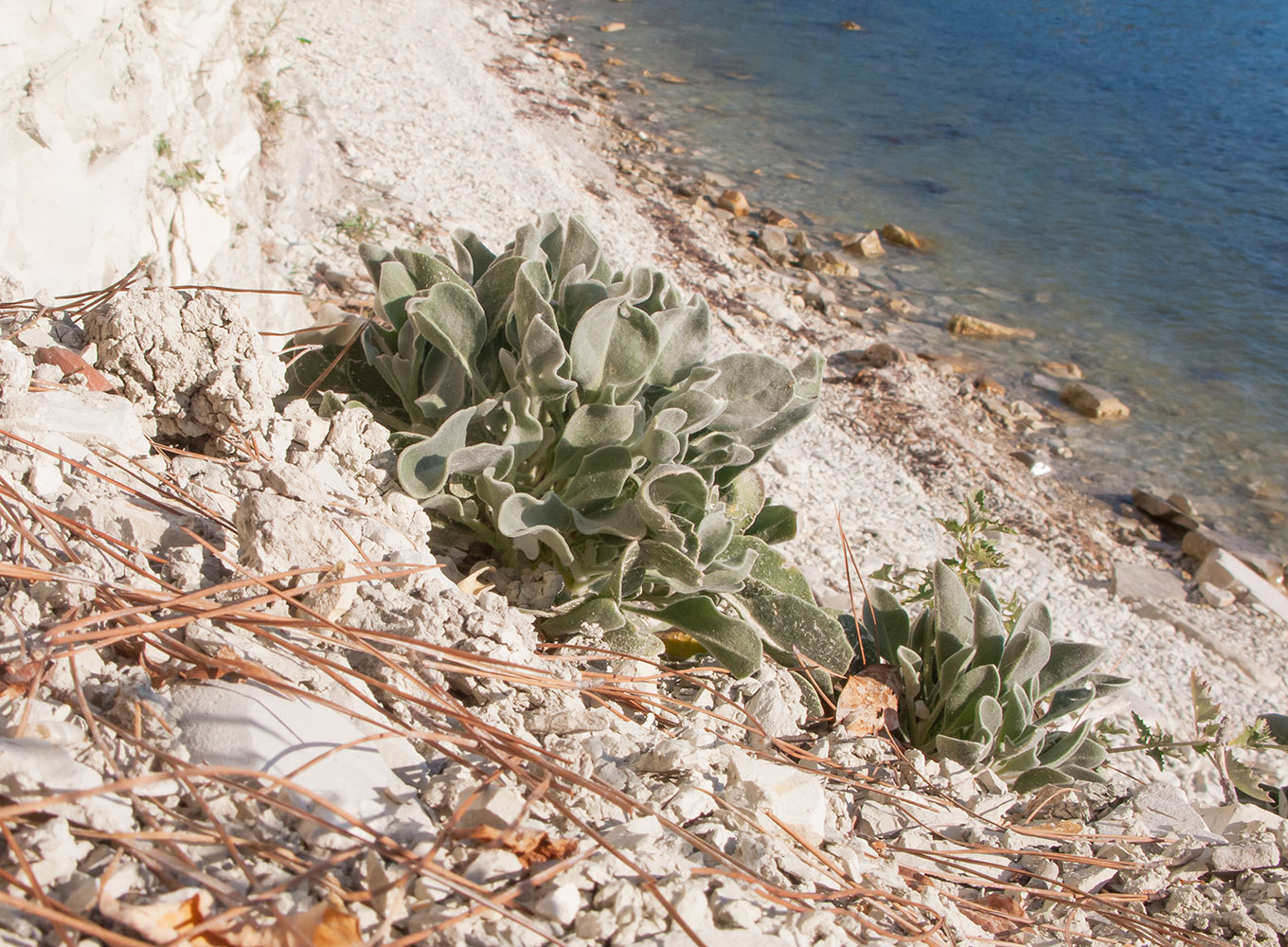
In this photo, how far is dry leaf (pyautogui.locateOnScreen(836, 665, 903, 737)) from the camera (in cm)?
242

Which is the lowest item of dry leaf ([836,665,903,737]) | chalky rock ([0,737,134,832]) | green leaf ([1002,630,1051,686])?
dry leaf ([836,665,903,737])

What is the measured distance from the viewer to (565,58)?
12086 millimetres

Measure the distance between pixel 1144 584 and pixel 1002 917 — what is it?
4.01m

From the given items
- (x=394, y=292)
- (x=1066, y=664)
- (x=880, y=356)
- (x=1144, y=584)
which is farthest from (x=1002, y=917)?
(x=880, y=356)

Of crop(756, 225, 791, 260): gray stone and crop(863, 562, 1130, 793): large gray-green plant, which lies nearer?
crop(863, 562, 1130, 793): large gray-green plant

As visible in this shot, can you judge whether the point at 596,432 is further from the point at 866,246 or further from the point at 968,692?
the point at 866,246

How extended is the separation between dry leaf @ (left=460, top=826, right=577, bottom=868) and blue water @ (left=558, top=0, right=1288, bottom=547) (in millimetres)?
5884

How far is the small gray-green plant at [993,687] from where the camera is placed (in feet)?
7.94

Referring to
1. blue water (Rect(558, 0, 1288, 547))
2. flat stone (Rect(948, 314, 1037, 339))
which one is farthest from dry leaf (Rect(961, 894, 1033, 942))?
flat stone (Rect(948, 314, 1037, 339))

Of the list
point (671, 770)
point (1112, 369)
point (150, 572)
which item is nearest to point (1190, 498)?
point (1112, 369)

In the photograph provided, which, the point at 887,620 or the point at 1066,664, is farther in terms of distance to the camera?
the point at 887,620

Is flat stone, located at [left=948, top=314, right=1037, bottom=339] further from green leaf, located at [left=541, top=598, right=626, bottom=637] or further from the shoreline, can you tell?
green leaf, located at [left=541, top=598, right=626, bottom=637]

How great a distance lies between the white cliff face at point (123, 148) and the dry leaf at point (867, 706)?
2218 mm

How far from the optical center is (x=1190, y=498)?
6.58 meters
